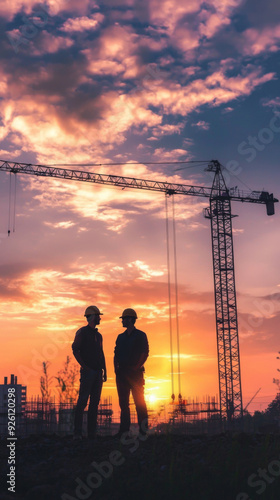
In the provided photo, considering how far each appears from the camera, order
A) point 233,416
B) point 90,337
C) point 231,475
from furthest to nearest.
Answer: point 233,416
point 90,337
point 231,475

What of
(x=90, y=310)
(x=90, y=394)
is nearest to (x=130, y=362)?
(x=90, y=394)

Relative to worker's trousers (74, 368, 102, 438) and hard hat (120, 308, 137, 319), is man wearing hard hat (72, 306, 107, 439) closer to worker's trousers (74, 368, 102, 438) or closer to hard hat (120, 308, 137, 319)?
worker's trousers (74, 368, 102, 438)

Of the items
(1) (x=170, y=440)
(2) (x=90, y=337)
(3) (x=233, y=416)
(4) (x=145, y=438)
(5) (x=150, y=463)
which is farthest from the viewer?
(3) (x=233, y=416)

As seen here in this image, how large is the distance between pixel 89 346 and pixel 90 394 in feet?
2.88

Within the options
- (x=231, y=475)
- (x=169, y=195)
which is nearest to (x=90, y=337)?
(x=231, y=475)

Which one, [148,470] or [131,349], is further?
[131,349]

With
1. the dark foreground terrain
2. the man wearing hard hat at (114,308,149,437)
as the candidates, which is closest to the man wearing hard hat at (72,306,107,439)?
the man wearing hard hat at (114,308,149,437)

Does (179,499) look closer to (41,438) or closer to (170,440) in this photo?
(170,440)

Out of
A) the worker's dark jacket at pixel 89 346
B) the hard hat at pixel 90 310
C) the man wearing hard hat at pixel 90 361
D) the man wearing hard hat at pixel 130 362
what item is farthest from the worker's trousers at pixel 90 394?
the hard hat at pixel 90 310

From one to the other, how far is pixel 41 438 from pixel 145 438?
5.65 ft

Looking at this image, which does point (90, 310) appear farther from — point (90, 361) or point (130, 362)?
point (130, 362)

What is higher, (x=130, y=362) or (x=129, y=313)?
(x=129, y=313)

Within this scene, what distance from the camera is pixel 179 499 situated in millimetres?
6184

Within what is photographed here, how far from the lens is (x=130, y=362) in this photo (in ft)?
33.4
